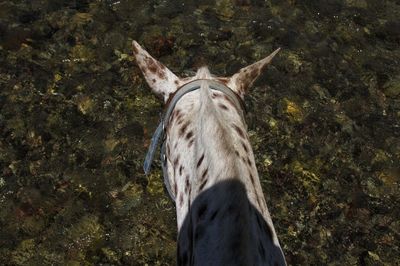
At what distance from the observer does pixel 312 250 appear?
3859 mm

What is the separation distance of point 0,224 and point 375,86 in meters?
4.37

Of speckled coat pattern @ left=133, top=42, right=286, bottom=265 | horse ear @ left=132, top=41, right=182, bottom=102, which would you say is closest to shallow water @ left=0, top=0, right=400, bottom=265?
horse ear @ left=132, top=41, right=182, bottom=102

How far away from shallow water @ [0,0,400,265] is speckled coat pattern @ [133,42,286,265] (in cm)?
156

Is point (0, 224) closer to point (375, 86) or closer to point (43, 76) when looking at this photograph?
point (43, 76)

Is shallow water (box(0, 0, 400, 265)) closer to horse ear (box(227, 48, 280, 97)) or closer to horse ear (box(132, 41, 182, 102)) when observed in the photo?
horse ear (box(132, 41, 182, 102))

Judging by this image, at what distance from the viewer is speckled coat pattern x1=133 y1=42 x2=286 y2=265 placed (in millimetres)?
1768

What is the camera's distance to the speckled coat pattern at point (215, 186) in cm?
177

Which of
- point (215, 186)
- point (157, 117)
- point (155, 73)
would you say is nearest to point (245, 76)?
point (155, 73)

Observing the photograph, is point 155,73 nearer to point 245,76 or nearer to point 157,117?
point 245,76

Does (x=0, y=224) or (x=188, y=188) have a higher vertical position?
(x=188, y=188)

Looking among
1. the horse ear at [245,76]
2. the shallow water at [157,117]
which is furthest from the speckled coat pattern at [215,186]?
the shallow water at [157,117]

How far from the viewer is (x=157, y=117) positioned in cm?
468

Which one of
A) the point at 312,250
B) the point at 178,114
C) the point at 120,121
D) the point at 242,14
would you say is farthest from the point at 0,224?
the point at 242,14

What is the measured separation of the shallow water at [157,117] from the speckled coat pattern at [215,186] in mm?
1557
